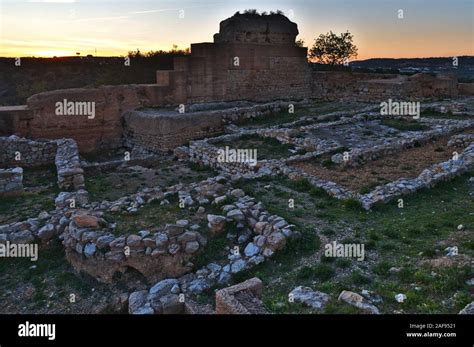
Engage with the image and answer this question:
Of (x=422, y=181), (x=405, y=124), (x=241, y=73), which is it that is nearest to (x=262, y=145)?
(x=405, y=124)

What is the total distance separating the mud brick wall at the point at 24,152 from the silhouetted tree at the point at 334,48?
28408 millimetres

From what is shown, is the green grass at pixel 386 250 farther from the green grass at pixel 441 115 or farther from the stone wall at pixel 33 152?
the green grass at pixel 441 115

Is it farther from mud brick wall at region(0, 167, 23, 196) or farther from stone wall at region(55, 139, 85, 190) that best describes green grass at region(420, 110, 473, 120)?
mud brick wall at region(0, 167, 23, 196)

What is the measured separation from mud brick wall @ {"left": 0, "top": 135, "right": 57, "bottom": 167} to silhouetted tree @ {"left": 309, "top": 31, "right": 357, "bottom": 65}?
2841cm

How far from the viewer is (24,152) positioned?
43.4 feet

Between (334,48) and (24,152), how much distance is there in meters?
29.5

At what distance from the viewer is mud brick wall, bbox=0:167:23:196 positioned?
10.2m

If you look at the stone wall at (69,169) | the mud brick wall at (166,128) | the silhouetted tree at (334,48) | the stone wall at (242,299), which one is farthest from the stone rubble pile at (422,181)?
the silhouetted tree at (334,48)

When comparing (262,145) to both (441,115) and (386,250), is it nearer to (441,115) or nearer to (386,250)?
(441,115)

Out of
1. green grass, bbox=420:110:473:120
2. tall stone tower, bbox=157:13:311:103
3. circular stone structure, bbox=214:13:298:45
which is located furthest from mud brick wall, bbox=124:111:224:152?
green grass, bbox=420:110:473:120

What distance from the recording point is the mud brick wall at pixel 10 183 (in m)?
10.2

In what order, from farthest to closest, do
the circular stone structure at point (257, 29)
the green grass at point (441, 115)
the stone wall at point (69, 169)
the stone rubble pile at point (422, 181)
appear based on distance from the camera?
the circular stone structure at point (257, 29), the green grass at point (441, 115), the stone wall at point (69, 169), the stone rubble pile at point (422, 181)
